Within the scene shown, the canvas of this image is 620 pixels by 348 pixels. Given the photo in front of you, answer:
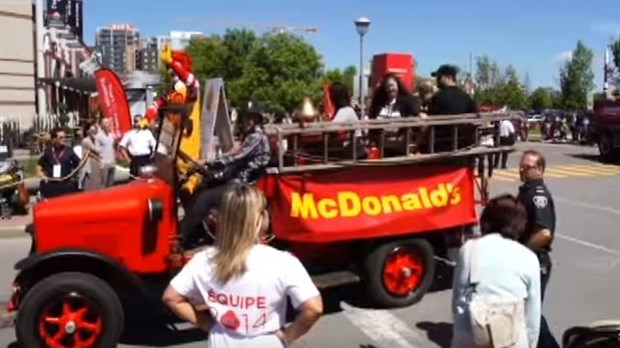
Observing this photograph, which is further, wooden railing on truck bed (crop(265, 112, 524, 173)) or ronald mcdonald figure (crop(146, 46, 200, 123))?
ronald mcdonald figure (crop(146, 46, 200, 123))

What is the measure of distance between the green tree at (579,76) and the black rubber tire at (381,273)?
63246mm

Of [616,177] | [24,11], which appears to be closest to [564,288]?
[616,177]

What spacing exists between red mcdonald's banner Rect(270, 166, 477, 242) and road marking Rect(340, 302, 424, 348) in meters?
0.73

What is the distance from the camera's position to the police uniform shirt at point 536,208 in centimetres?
543

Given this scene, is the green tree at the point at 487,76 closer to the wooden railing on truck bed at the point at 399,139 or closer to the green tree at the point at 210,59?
the green tree at the point at 210,59

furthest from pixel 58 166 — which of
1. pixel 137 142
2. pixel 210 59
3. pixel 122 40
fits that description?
pixel 122 40

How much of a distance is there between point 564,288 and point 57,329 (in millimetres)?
5165

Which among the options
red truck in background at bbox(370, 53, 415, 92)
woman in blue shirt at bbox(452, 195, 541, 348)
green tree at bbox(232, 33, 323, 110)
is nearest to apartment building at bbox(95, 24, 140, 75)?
green tree at bbox(232, 33, 323, 110)

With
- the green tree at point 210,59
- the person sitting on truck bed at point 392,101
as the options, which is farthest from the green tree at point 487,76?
the person sitting on truck bed at point 392,101

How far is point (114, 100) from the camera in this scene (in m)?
17.3

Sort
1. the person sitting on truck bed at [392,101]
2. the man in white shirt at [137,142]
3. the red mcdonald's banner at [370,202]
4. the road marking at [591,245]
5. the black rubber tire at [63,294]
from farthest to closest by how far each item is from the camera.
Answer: the man in white shirt at [137,142], the road marking at [591,245], the person sitting on truck bed at [392,101], the red mcdonald's banner at [370,202], the black rubber tire at [63,294]

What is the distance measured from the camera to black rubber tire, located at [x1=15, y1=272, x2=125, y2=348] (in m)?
5.88

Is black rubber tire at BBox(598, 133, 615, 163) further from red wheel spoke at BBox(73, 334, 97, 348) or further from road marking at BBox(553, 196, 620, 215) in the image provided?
red wheel spoke at BBox(73, 334, 97, 348)

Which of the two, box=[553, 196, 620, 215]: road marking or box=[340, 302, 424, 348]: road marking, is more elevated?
box=[553, 196, 620, 215]: road marking
